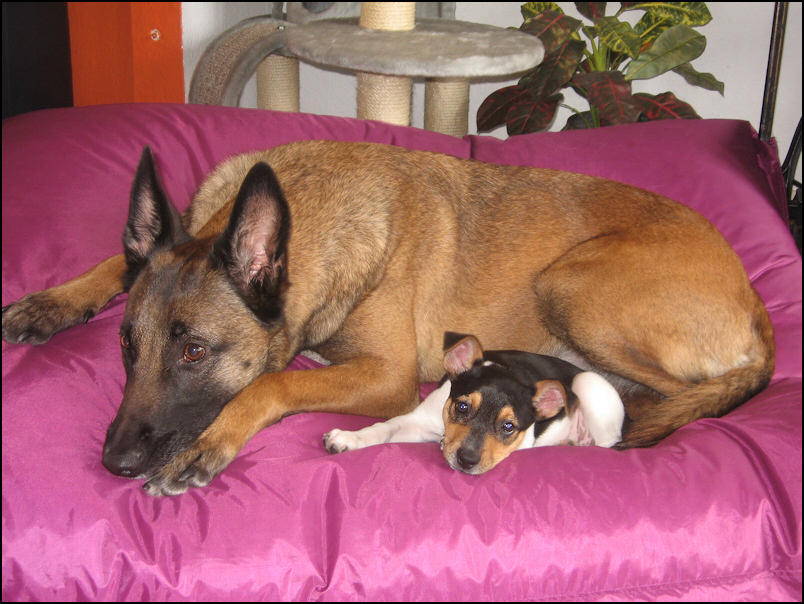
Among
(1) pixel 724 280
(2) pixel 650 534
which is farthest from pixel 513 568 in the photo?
(1) pixel 724 280

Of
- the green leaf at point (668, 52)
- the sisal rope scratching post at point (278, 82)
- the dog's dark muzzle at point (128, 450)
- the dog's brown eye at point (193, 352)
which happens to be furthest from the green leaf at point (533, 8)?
the dog's dark muzzle at point (128, 450)

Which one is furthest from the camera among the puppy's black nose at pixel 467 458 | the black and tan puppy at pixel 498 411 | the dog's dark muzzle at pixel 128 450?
the black and tan puppy at pixel 498 411

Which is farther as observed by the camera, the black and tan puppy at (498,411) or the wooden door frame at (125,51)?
the wooden door frame at (125,51)

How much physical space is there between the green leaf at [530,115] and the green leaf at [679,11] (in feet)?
3.21

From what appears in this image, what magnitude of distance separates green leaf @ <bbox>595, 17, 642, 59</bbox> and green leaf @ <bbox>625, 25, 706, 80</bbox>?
0.29 feet

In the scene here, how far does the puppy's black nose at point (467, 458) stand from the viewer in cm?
219

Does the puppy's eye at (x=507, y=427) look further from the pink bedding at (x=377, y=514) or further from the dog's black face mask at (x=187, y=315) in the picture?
the dog's black face mask at (x=187, y=315)

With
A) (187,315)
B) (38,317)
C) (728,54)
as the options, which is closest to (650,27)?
(728,54)

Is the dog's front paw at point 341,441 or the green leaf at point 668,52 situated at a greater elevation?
the green leaf at point 668,52

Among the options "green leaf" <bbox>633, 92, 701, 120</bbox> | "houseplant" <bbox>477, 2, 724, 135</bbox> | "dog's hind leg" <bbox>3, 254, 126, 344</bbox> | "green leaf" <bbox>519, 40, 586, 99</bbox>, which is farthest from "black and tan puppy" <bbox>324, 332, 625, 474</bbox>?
"green leaf" <bbox>633, 92, 701, 120</bbox>

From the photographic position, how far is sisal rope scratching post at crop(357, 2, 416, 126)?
14.9 feet

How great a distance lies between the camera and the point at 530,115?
523 centimetres

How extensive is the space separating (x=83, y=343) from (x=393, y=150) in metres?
1.50

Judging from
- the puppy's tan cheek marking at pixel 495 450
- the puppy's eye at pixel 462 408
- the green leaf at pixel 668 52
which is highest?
the green leaf at pixel 668 52
